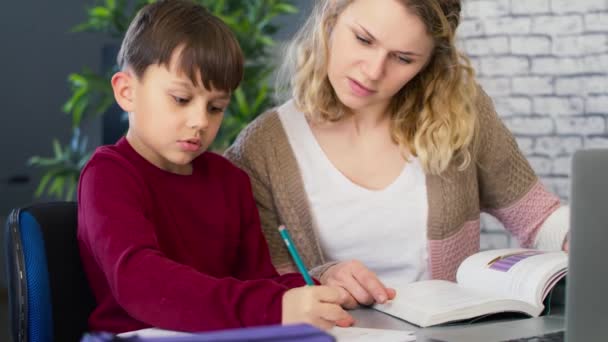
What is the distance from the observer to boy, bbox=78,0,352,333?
1084mm

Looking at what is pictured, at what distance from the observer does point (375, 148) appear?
1.72 metres

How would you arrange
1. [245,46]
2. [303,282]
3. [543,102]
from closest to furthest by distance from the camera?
[303,282] < [245,46] < [543,102]

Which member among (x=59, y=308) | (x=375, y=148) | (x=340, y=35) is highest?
(x=340, y=35)

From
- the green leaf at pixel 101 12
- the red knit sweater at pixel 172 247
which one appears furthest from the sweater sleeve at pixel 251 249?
the green leaf at pixel 101 12

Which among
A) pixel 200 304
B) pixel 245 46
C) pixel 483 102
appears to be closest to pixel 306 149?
pixel 483 102

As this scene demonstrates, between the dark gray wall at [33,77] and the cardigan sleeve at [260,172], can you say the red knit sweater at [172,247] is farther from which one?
the dark gray wall at [33,77]

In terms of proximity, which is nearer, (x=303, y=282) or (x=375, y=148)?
(x=303, y=282)

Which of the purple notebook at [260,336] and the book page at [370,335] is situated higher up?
the purple notebook at [260,336]

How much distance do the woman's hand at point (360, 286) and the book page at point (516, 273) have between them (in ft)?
0.50

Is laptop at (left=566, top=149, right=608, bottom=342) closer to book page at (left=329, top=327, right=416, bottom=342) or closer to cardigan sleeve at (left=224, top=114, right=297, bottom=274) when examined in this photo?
book page at (left=329, top=327, right=416, bottom=342)

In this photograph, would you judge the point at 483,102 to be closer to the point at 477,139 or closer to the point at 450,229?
the point at 477,139

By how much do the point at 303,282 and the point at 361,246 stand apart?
0.30m

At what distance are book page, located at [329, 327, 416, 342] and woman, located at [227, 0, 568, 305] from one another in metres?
0.45

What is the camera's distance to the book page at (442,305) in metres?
1.21
